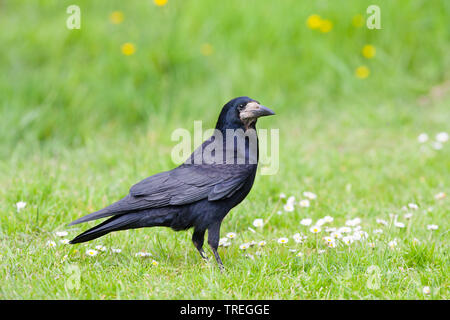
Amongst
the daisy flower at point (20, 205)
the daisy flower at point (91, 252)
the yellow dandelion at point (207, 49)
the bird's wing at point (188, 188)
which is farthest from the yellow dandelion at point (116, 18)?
the daisy flower at point (91, 252)

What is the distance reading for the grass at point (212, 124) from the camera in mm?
3373

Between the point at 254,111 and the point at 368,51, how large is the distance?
437 cm

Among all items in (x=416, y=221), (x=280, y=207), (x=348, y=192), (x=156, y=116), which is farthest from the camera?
(x=156, y=116)

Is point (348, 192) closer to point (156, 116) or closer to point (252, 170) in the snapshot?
point (252, 170)

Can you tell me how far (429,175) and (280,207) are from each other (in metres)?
1.59

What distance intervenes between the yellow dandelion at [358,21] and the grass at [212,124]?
80 millimetres

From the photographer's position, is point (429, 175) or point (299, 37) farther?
point (299, 37)

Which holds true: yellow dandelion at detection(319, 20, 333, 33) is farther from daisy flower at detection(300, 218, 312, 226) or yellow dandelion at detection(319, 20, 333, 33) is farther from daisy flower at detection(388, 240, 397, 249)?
daisy flower at detection(388, 240, 397, 249)

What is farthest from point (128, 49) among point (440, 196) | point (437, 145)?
point (440, 196)

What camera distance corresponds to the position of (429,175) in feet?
17.5

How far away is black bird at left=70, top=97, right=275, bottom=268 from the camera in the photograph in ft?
11.4

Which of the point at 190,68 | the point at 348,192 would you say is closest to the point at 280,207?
the point at 348,192

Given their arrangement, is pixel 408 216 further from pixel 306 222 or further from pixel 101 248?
pixel 101 248

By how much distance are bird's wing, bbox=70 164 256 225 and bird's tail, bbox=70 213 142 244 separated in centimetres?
5
